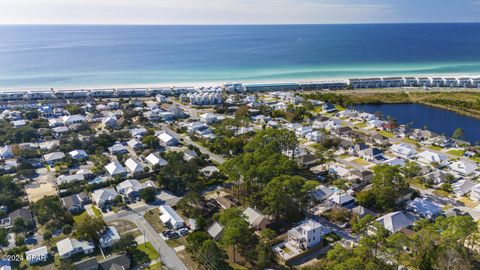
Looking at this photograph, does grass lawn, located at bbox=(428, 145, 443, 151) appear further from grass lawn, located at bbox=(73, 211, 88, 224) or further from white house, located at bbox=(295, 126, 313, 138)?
grass lawn, located at bbox=(73, 211, 88, 224)

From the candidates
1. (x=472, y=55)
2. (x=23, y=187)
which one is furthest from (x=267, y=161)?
(x=472, y=55)

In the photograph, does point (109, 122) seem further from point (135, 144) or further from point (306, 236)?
point (306, 236)

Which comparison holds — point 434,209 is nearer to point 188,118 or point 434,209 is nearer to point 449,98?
point 188,118

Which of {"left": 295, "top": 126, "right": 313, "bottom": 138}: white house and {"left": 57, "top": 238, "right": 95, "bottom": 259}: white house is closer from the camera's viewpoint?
{"left": 57, "top": 238, "right": 95, "bottom": 259}: white house

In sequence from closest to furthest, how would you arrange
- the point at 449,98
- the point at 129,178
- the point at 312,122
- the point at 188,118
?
the point at 129,178 → the point at 312,122 → the point at 188,118 → the point at 449,98

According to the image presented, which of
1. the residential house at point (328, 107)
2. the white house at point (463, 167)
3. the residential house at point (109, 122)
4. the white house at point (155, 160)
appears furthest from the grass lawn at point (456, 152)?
the residential house at point (109, 122)

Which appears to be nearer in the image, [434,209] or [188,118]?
[434,209]

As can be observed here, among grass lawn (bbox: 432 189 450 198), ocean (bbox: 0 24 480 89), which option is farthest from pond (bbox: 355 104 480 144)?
ocean (bbox: 0 24 480 89)
